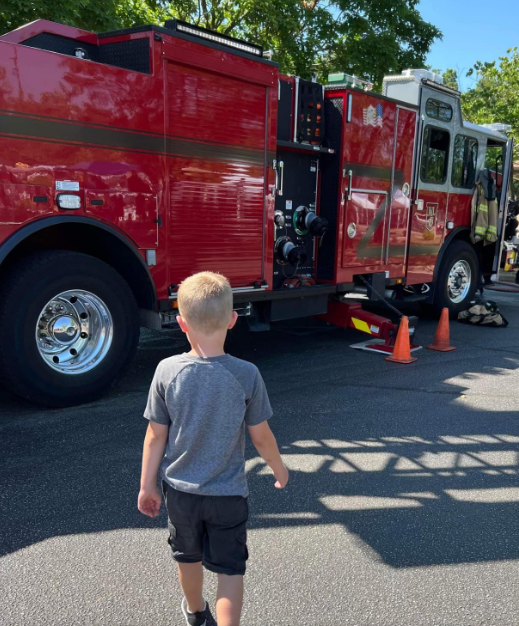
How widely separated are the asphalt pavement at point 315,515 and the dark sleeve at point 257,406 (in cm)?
96

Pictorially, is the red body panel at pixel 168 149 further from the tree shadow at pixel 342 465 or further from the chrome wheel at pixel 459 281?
the chrome wheel at pixel 459 281

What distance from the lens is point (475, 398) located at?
5.36 m

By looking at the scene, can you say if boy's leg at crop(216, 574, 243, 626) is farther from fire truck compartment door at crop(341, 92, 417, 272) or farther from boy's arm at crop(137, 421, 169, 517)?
fire truck compartment door at crop(341, 92, 417, 272)

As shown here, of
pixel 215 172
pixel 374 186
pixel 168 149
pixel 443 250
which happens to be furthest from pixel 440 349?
pixel 168 149

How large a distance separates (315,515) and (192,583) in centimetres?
123

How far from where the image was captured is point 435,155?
805 centimetres

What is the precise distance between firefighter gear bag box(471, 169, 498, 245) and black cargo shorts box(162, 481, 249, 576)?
789 centimetres

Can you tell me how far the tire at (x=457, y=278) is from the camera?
8656mm

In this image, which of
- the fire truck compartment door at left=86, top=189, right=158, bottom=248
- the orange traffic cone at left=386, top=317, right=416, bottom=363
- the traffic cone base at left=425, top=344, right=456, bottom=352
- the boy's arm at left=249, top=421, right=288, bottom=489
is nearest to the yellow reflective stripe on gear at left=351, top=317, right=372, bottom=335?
the orange traffic cone at left=386, top=317, right=416, bottom=363

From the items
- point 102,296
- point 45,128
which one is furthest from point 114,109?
point 102,296

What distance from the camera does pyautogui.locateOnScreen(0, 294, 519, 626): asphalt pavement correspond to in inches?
99.1

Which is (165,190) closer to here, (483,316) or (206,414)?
(206,414)

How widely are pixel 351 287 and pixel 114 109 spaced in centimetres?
355

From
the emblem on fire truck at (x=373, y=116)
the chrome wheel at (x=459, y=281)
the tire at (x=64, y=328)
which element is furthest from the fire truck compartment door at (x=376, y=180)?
the tire at (x=64, y=328)
